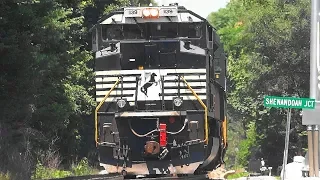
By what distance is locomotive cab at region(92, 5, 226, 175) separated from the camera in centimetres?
1677

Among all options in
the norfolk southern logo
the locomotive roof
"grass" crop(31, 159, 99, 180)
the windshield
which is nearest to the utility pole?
the locomotive roof

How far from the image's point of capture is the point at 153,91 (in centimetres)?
1683

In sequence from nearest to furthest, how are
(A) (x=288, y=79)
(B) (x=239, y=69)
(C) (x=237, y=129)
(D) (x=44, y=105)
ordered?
(D) (x=44, y=105), (A) (x=288, y=79), (B) (x=239, y=69), (C) (x=237, y=129)

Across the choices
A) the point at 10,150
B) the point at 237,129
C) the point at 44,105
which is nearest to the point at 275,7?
the point at 44,105

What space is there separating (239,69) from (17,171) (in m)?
36.6

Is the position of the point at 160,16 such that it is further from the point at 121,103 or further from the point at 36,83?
the point at 36,83

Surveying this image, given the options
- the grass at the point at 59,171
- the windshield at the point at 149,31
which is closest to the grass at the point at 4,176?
the windshield at the point at 149,31

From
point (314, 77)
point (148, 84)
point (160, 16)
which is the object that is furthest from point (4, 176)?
point (314, 77)

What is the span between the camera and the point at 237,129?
87875 mm

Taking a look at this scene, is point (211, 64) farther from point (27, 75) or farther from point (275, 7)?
point (275, 7)

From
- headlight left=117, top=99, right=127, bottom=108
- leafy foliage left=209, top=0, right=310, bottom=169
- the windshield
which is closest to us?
headlight left=117, top=99, right=127, bottom=108

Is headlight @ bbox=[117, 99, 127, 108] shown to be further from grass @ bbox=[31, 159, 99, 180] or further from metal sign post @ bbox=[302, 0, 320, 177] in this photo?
grass @ bbox=[31, 159, 99, 180]

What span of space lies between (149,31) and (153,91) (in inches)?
67.9

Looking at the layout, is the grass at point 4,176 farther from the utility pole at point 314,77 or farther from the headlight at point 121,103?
the utility pole at point 314,77
